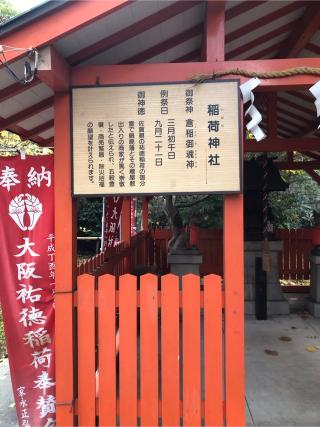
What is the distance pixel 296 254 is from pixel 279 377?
512cm

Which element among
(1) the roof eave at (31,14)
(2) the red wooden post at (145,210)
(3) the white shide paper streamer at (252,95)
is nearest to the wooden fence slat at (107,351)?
(3) the white shide paper streamer at (252,95)

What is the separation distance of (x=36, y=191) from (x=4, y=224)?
0.40 m

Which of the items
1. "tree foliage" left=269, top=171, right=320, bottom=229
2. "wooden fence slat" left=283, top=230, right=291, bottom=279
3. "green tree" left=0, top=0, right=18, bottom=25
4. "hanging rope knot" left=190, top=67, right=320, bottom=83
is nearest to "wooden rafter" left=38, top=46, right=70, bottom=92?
"hanging rope knot" left=190, top=67, right=320, bottom=83

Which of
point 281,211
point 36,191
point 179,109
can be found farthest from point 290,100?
point 281,211

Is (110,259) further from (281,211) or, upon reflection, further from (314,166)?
(281,211)

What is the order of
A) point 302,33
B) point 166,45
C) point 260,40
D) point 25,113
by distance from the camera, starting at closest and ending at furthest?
point 166,45, point 25,113, point 302,33, point 260,40

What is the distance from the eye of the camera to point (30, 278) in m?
3.20

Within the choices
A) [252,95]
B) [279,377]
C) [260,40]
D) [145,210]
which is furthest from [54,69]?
[145,210]

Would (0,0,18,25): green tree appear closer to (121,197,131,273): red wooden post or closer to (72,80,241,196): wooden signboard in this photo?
(121,197,131,273): red wooden post

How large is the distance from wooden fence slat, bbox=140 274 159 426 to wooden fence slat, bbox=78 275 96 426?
415 mm

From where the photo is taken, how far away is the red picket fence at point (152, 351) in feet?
9.89

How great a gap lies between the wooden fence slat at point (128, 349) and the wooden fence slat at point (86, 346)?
241 mm

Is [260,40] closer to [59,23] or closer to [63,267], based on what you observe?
[59,23]

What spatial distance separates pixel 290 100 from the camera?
6.61m
